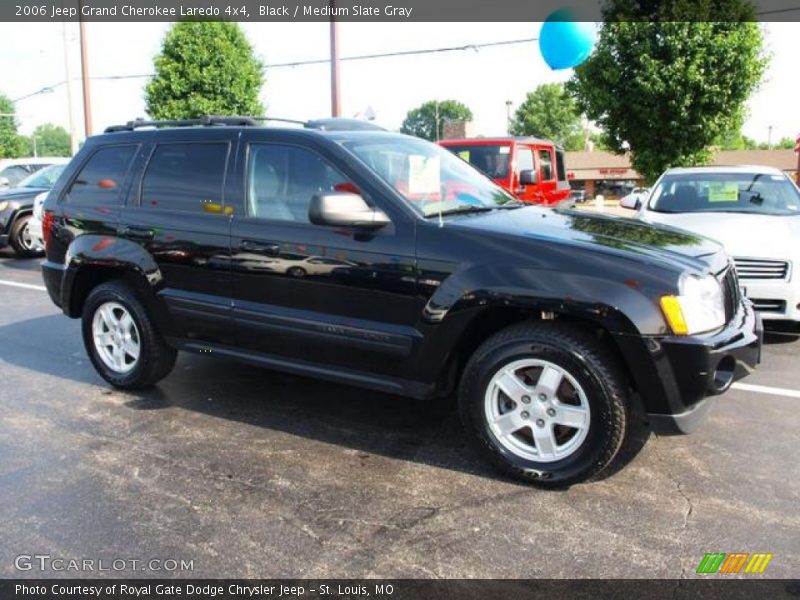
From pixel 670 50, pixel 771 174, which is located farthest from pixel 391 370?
pixel 670 50

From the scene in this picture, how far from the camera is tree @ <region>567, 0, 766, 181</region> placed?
13.9 metres

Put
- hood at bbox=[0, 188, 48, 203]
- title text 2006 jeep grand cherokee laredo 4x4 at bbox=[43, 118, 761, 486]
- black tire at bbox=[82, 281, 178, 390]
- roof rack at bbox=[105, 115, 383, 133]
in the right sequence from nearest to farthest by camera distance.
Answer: title text 2006 jeep grand cherokee laredo 4x4 at bbox=[43, 118, 761, 486], roof rack at bbox=[105, 115, 383, 133], black tire at bbox=[82, 281, 178, 390], hood at bbox=[0, 188, 48, 203]

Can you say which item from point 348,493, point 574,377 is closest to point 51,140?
point 348,493

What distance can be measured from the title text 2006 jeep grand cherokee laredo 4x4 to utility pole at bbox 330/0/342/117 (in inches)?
409

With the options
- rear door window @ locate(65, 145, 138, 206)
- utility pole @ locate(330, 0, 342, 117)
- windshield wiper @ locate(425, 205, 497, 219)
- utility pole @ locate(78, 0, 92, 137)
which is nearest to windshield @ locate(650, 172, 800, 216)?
windshield wiper @ locate(425, 205, 497, 219)

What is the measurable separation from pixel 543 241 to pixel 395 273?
0.78m

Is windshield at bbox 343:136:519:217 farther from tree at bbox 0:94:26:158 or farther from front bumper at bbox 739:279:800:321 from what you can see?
tree at bbox 0:94:26:158

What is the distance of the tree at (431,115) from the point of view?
106750 mm

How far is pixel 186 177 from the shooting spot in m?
4.31

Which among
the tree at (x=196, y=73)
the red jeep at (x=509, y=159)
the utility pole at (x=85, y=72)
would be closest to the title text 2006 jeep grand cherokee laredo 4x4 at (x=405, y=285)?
the red jeep at (x=509, y=159)

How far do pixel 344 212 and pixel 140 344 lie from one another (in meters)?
2.07

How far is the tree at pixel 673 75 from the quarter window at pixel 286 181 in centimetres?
1222

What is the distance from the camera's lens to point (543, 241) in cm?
329

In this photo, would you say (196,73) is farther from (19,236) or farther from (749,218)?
(749,218)
